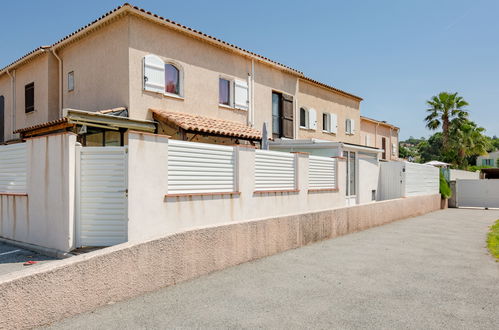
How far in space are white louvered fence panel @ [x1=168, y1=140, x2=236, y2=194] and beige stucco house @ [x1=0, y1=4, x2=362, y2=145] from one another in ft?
10.9

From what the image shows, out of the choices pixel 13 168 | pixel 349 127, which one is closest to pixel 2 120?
pixel 13 168

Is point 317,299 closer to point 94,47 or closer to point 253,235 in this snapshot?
point 253,235

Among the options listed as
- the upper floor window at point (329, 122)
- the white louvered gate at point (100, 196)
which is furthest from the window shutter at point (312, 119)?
the white louvered gate at point (100, 196)

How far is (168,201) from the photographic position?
25.6 ft

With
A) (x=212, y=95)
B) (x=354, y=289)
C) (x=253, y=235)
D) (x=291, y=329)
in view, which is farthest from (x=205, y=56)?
(x=291, y=329)

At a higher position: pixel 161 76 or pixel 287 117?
pixel 161 76

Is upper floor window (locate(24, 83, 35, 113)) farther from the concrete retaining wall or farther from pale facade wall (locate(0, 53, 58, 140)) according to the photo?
the concrete retaining wall

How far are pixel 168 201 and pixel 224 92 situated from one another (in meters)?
8.96

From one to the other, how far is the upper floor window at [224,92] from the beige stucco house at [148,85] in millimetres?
41

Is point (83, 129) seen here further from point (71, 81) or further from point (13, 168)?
point (71, 81)

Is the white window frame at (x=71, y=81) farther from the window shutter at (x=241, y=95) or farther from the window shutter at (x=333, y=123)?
the window shutter at (x=333, y=123)

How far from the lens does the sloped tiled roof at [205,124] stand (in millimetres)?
12227

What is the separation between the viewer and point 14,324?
3965mm

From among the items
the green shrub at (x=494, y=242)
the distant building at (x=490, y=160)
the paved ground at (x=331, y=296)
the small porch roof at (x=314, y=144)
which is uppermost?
the distant building at (x=490, y=160)
